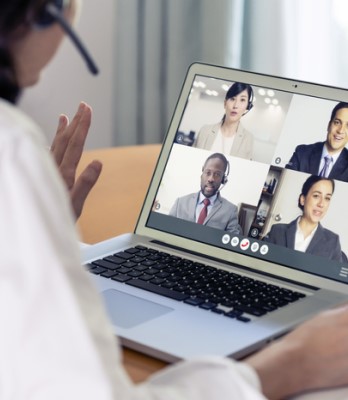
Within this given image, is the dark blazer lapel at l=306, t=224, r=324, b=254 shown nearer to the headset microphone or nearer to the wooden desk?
the wooden desk

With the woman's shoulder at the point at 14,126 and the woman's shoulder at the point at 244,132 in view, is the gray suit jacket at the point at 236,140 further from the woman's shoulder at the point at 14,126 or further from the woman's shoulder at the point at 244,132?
the woman's shoulder at the point at 14,126

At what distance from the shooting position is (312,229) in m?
1.17

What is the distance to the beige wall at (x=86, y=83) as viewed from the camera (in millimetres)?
2939

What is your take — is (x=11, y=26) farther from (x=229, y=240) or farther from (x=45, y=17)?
(x=229, y=240)

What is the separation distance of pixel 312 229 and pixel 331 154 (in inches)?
4.2

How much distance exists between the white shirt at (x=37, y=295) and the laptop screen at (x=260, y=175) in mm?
582

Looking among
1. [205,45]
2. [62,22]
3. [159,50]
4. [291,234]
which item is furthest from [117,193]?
[159,50]

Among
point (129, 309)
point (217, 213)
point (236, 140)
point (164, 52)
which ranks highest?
point (164, 52)

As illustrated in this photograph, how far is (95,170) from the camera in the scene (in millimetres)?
1254

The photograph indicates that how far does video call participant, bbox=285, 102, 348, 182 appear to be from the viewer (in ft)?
3.88

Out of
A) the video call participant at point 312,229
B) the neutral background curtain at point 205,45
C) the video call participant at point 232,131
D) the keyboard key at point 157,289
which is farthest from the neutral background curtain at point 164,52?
the keyboard key at point 157,289

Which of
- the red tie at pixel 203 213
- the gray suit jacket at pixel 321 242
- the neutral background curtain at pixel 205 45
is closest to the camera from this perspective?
the gray suit jacket at pixel 321 242

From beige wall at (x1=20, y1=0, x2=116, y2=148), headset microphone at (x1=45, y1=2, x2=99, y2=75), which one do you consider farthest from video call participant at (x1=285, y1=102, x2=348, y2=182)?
beige wall at (x1=20, y1=0, x2=116, y2=148)

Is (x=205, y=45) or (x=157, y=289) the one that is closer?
(x=157, y=289)
